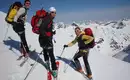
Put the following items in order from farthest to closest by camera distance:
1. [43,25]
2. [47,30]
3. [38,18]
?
[38,18]
[47,30]
[43,25]

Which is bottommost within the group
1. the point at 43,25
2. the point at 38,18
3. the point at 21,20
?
the point at 43,25

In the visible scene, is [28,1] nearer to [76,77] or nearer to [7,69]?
[7,69]

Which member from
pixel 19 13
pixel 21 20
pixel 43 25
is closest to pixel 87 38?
pixel 43 25

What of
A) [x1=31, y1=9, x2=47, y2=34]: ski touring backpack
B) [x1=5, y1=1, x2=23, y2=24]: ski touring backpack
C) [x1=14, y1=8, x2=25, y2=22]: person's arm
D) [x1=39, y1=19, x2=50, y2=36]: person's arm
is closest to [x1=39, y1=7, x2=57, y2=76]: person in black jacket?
[x1=39, y1=19, x2=50, y2=36]: person's arm

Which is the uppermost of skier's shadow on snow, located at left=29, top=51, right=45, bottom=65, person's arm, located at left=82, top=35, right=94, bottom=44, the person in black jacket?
the person in black jacket

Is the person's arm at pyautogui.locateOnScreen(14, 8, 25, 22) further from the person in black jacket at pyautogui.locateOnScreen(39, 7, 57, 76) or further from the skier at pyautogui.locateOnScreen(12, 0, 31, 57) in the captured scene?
the person in black jacket at pyautogui.locateOnScreen(39, 7, 57, 76)

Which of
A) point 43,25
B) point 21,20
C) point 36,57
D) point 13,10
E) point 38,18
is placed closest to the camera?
point 43,25

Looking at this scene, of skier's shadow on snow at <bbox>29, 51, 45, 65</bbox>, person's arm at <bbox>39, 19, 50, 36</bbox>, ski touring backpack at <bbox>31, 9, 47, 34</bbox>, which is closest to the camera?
person's arm at <bbox>39, 19, 50, 36</bbox>

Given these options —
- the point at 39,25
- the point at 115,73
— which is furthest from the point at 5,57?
the point at 115,73

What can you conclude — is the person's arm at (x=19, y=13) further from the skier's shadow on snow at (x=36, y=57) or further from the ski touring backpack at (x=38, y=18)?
the skier's shadow on snow at (x=36, y=57)

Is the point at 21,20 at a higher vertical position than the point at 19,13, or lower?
lower

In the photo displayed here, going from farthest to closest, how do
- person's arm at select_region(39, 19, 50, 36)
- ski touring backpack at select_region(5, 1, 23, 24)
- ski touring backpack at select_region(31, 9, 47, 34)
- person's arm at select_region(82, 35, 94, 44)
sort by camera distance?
person's arm at select_region(82, 35, 94, 44)
ski touring backpack at select_region(5, 1, 23, 24)
ski touring backpack at select_region(31, 9, 47, 34)
person's arm at select_region(39, 19, 50, 36)

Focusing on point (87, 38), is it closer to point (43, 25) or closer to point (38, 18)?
point (43, 25)

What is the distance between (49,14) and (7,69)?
3.68 m
